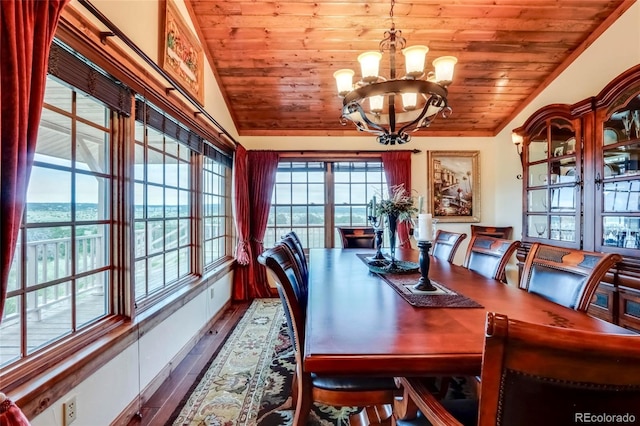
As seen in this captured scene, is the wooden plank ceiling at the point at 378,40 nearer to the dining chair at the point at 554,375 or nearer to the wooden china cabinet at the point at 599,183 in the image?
the wooden china cabinet at the point at 599,183

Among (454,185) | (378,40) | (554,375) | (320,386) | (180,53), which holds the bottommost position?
(320,386)

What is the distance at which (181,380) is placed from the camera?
7.70 ft

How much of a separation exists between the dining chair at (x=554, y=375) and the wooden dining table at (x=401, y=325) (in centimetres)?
30

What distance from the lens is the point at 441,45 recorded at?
10.6 feet

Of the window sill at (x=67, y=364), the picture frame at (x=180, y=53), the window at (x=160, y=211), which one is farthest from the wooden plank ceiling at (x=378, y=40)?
the window sill at (x=67, y=364)

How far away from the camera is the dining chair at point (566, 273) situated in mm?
1487

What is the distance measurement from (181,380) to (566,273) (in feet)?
8.15

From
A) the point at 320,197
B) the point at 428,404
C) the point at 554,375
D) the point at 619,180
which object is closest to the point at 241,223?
the point at 320,197

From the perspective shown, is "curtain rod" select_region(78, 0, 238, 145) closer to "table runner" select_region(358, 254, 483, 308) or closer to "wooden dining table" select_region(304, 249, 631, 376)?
"wooden dining table" select_region(304, 249, 631, 376)

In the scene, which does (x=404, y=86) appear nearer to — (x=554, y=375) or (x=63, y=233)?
(x=554, y=375)

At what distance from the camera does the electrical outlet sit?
4.64ft

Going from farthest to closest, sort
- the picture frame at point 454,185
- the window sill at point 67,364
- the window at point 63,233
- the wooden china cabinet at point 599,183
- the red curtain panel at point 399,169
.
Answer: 1. the picture frame at point 454,185
2. the red curtain panel at point 399,169
3. the wooden china cabinet at point 599,183
4. the window at point 63,233
5. the window sill at point 67,364

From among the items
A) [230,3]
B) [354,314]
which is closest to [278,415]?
[354,314]

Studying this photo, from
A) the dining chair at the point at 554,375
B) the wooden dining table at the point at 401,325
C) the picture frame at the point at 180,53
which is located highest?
the picture frame at the point at 180,53
